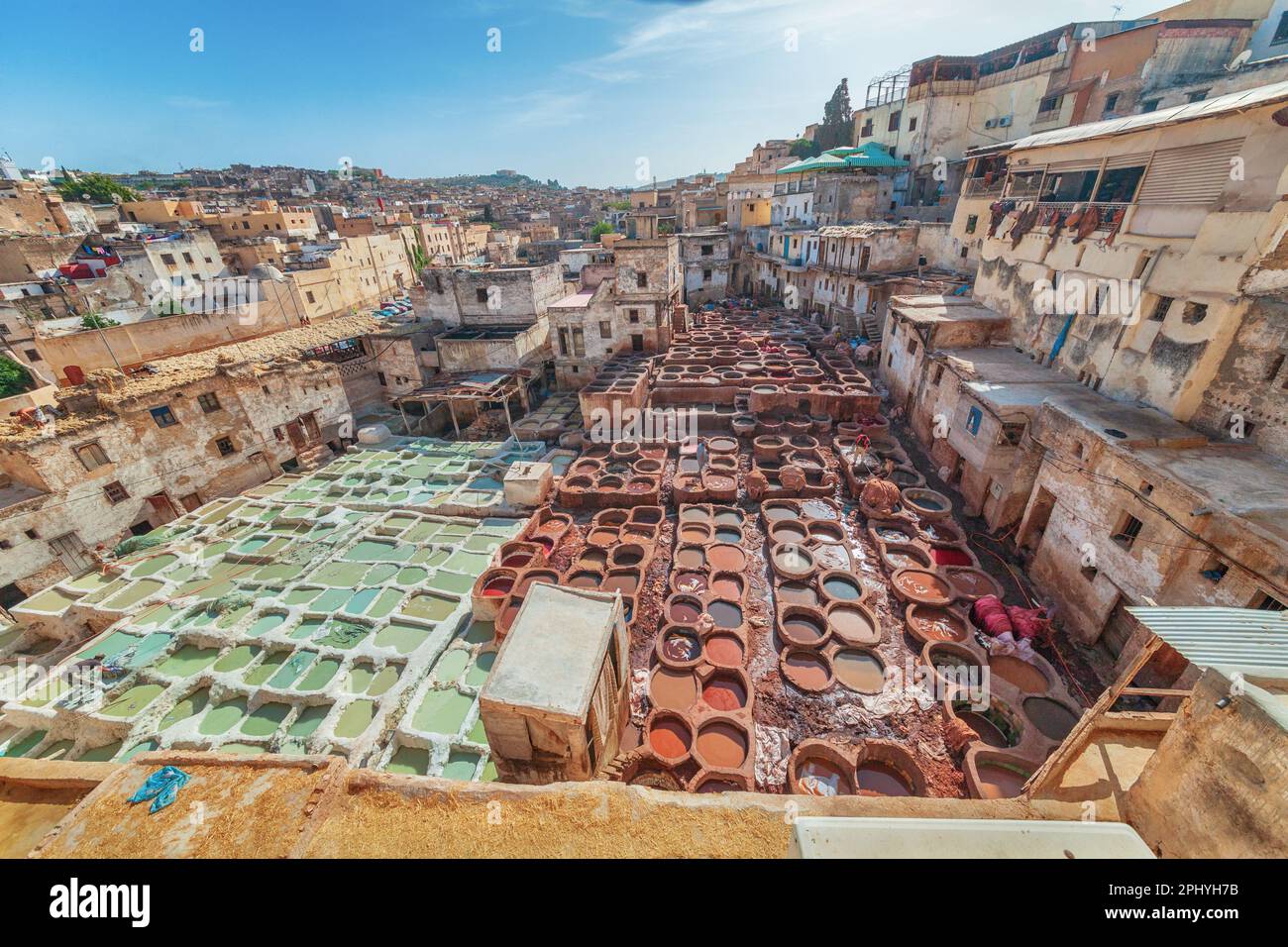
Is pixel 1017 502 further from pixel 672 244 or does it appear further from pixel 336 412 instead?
pixel 336 412

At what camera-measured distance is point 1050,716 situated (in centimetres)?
1030

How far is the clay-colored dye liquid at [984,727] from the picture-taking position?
33.5 ft

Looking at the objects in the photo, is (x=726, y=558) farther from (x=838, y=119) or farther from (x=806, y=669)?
(x=838, y=119)

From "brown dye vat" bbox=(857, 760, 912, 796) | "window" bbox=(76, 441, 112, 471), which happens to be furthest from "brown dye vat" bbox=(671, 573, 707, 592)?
"window" bbox=(76, 441, 112, 471)

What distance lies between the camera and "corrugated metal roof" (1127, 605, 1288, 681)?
4.20 meters

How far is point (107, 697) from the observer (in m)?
11.9

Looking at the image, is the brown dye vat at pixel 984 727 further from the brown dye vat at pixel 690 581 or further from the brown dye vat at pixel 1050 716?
the brown dye vat at pixel 690 581

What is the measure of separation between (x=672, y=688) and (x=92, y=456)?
20.5 meters

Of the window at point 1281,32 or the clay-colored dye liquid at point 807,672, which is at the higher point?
→ the window at point 1281,32

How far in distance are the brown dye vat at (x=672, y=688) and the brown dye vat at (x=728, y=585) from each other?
9.00 ft

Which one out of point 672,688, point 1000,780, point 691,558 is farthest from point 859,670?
point 691,558

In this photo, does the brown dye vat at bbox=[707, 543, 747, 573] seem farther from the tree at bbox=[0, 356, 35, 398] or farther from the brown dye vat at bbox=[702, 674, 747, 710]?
the tree at bbox=[0, 356, 35, 398]

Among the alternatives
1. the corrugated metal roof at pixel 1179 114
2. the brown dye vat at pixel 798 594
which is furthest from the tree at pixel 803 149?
the brown dye vat at pixel 798 594

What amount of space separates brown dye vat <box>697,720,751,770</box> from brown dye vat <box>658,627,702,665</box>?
1598 mm
